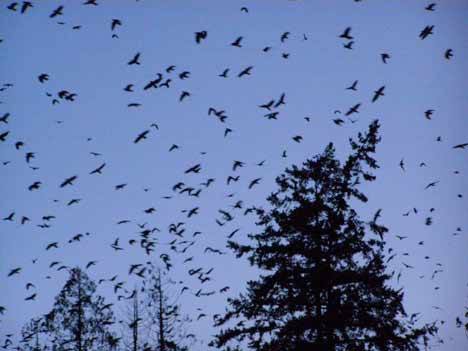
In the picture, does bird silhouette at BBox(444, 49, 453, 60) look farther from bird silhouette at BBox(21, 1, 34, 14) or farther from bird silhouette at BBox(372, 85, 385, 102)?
bird silhouette at BBox(21, 1, 34, 14)

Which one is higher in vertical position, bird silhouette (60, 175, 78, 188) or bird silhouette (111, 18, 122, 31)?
bird silhouette (111, 18, 122, 31)

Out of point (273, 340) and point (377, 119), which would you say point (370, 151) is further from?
point (273, 340)

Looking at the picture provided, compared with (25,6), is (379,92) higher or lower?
lower

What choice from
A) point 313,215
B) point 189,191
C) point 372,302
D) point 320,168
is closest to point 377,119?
point 320,168

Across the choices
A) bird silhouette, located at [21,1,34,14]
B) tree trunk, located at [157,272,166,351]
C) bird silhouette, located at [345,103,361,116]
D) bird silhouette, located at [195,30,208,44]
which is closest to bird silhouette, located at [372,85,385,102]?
bird silhouette, located at [345,103,361,116]

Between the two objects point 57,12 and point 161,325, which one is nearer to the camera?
point 57,12

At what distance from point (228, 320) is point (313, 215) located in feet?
17.0

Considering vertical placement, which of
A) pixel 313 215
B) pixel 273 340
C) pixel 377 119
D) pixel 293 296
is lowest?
pixel 273 340

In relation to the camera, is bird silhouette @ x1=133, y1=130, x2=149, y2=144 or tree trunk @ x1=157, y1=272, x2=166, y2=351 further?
tree trunk @ x1=157, y1=272, x2=166, y2=351

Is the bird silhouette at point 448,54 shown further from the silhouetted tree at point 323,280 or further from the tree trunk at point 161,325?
the tree trunk at point 161,325

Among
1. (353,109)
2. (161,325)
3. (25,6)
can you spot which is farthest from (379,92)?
(161,325)

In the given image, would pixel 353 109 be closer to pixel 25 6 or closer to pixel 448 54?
pixel 448 54

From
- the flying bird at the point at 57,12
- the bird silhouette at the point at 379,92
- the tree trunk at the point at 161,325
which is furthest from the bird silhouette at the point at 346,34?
the tree trunk at the point at 161,325

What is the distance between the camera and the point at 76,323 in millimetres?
29578
